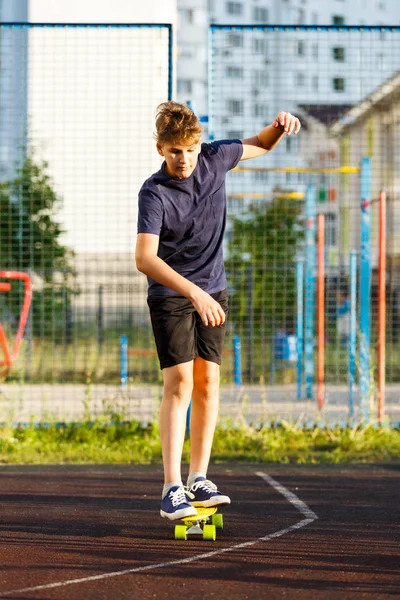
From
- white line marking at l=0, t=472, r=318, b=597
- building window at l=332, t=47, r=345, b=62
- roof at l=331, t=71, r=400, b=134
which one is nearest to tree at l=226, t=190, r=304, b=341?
roof at l=331, t=71, r=400, b=134

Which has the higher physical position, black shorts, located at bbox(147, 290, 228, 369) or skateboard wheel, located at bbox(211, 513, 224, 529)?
black shorts, located at bbox(147, 290, 228, 369)

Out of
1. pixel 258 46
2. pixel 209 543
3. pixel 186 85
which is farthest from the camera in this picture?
pixel 186 85

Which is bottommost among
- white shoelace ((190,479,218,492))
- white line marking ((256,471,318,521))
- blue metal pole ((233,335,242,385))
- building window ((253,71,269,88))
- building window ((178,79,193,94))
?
white line marking ((256,471,318,521))

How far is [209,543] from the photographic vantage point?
513cm

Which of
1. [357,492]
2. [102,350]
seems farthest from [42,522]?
[102,350]

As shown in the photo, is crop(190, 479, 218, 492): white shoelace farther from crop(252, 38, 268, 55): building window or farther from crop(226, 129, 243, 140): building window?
crop(226, 129, 243, 140): building window

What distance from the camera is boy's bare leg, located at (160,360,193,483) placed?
5.34 meters

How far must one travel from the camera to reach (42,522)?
5734mm

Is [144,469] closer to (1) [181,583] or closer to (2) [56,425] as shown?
(2) [56,425]

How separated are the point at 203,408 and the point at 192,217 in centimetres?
92

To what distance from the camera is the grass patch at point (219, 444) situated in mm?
8445

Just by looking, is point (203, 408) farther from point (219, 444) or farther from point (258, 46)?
point (258, 46)

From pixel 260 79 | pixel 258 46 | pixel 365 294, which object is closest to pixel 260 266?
pixel 258 46

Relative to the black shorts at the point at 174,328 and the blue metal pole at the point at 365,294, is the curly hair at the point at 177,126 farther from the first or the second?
the blue metal pole at the point at 365,294
